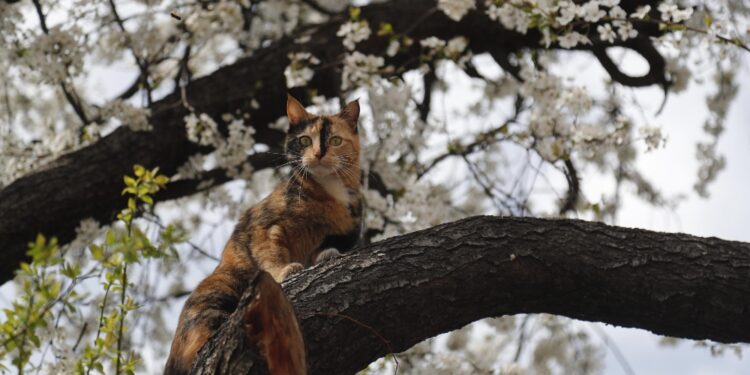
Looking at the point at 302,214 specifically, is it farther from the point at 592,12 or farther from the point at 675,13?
the point at 675,13

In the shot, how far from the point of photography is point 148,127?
5234 mm

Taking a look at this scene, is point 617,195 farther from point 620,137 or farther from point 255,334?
point 255,334

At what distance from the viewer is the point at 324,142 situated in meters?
4.15

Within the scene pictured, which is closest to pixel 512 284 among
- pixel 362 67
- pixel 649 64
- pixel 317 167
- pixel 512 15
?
pixel 317 167

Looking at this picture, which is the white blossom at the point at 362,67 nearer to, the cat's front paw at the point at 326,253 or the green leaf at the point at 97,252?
the cat's front paw at the point at 326,253

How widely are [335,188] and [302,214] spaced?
0.70 feet

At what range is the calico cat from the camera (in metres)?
3.65

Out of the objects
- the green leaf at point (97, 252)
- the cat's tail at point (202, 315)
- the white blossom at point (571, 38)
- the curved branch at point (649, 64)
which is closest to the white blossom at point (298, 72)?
the white blossom at point (571, 38)

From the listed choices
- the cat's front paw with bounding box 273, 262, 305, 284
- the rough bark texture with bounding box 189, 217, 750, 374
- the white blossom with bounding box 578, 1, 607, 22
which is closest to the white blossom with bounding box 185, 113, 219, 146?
the cat's front paw with bounding box 273, 262, 305, 284

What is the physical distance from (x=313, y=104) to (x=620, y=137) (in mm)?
1765

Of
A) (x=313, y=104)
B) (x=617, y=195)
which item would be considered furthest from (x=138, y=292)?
(x=617, y=195)

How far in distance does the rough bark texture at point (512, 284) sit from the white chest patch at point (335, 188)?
87cm

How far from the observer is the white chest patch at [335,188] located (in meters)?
4.05

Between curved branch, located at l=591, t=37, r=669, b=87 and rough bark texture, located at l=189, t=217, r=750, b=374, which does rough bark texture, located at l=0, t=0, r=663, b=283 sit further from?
rough bark texture, located at l=189, t=217, r=750, b=374
